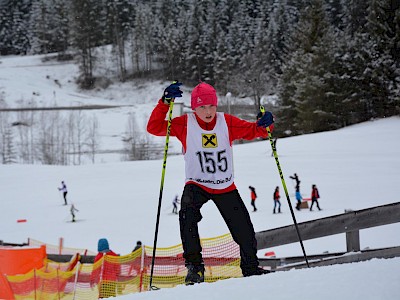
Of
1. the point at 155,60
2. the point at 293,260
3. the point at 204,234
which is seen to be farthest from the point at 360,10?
the point at 293,260

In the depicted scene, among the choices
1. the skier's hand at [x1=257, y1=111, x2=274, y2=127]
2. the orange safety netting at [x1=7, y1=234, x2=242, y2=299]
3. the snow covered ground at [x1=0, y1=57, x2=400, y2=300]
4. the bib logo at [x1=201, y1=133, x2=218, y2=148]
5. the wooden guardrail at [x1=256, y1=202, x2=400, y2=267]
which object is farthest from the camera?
the orange safety netting at [x1=7, y1=234, x2=242, y2=299]

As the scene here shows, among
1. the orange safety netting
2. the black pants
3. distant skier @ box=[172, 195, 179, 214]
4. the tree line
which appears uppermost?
the tree line

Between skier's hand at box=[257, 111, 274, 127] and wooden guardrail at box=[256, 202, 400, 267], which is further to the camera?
wooden guardrail at box=[256, 202, 400, 267]

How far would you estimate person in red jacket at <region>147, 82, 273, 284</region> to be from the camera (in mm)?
3504

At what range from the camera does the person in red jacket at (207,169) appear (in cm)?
350

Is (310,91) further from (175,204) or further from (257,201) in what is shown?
(175,204)

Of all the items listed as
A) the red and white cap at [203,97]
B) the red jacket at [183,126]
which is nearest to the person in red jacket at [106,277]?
the red jacket at [183,126]

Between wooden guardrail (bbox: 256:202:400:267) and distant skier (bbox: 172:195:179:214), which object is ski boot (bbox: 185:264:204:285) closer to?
wooden guardrail (bbox: 256:202:400:267)

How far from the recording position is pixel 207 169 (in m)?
3.63

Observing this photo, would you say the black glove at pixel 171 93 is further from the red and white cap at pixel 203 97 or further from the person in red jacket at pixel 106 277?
the person in red jacket at pixel 106 277

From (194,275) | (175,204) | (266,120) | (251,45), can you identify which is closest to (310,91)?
(175,204)

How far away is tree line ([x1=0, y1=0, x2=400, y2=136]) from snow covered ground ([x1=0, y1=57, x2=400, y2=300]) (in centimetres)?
424

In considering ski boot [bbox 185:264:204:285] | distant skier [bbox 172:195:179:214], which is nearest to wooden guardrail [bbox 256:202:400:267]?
ski boot [bbox 185:264:204:285]

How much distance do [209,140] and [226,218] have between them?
679mm
